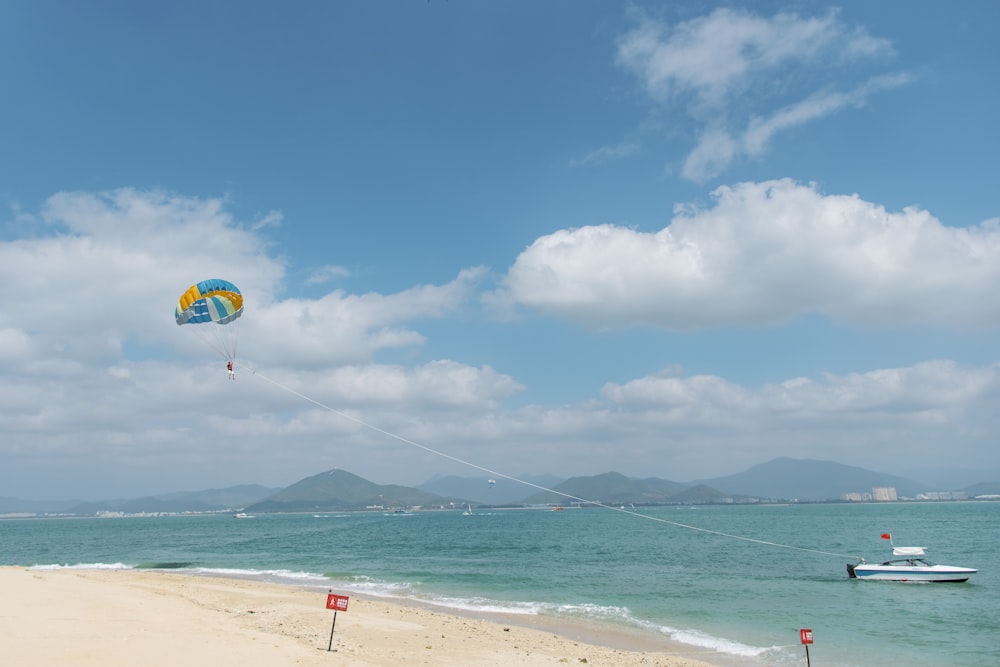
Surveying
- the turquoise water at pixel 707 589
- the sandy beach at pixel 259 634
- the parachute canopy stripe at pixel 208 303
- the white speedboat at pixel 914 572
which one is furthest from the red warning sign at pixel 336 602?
the white speedboat at pixel 914 572


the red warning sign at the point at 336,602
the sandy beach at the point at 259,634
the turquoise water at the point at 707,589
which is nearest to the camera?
the sandy beach at the point at 259,634

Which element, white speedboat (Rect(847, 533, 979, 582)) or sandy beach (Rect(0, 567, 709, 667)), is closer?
sandy beach (Rect(0, 567, 709, 667))

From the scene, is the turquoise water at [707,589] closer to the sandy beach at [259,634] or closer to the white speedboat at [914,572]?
the white speedboat at [914,572]

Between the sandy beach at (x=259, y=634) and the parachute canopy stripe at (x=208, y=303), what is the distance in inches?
425

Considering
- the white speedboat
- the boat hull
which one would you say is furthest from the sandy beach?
the boat hull

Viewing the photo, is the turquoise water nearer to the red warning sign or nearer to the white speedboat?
the white speedboat

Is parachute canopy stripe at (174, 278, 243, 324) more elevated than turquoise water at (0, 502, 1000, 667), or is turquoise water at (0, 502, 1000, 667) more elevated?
parachute canopy stripe at (174, 278, 243, 324)

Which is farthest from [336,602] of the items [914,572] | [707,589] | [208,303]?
[914,572]

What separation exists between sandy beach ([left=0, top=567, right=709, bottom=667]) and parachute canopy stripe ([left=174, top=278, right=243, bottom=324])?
1079 cm

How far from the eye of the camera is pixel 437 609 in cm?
2536

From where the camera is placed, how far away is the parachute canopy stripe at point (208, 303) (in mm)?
25656

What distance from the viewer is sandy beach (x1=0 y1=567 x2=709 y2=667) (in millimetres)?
12953

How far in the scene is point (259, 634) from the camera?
16.2 meters

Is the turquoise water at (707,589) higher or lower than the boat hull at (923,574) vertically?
lower
